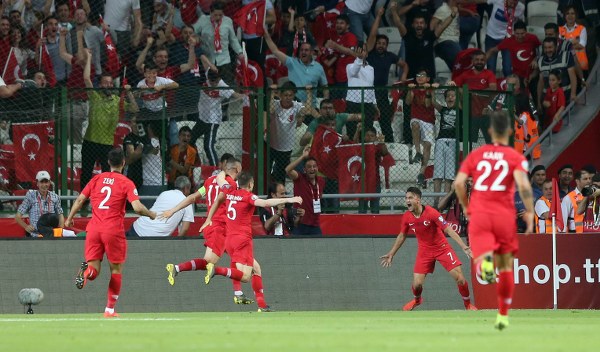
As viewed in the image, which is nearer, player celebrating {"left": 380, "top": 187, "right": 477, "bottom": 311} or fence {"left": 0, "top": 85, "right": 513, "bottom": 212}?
player celebrating {"left": 380, "top": 187, "right": 477, "bottom": 311}

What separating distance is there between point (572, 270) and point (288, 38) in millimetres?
7719

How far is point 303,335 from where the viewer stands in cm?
1286

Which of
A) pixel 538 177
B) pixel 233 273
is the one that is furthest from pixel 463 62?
pixel 233 273

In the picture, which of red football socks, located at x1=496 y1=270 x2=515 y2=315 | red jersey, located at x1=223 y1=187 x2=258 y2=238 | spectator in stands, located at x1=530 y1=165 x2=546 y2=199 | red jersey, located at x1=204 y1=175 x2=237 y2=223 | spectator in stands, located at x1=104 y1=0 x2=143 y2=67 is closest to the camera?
red football socks, located at x1=496 y1=270 x2=515 y2=315

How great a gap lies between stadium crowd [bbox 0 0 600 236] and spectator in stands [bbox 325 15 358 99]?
3 centimetres

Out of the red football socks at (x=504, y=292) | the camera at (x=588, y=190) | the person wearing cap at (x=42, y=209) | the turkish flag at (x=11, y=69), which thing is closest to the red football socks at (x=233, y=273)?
the person wearing cap at (x=42, y=209)

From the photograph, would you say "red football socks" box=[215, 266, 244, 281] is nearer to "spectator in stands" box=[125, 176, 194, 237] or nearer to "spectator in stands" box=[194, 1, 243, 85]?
"spectator in stands" box=[125, 176, 194, 237]

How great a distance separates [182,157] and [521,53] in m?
8.42

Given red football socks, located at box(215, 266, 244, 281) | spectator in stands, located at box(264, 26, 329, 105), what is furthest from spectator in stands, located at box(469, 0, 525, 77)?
red football socks, located at box(215, 266, 244, 281)

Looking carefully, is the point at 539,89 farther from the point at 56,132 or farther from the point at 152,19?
the point at 56,132

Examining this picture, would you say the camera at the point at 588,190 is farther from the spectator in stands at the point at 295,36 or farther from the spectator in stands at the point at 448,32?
the spectator in stands at the point at 295,36

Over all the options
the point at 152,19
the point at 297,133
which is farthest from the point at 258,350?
the point at 152,19

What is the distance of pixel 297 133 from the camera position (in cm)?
2253

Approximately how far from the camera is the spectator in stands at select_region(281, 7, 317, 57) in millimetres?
26297
